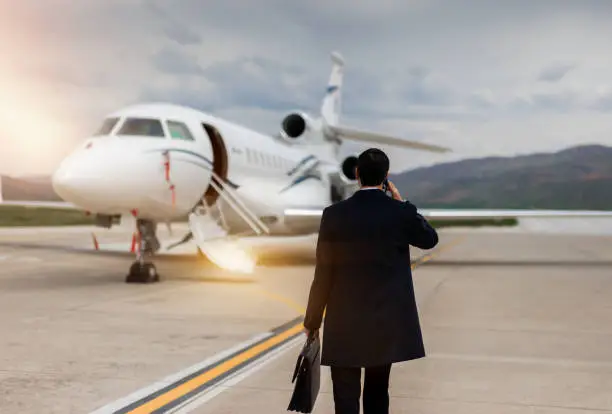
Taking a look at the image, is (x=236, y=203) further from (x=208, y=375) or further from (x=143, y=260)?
(x=208, y=375)

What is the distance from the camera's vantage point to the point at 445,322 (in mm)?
8062

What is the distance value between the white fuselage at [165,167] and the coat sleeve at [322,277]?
797cm

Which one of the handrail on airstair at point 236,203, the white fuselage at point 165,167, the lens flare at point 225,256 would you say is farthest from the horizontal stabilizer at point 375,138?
the lens flare at point 225,256

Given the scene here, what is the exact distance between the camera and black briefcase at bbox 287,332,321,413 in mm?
3346

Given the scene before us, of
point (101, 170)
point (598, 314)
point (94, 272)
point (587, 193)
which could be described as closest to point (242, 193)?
point (94, 272)

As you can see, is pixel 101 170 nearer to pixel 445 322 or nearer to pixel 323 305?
pixel 445 322

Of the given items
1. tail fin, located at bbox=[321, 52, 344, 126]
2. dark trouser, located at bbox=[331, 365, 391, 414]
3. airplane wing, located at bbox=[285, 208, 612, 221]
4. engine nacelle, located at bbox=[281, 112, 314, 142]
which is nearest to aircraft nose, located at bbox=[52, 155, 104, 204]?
airplane wing, located at bbox=[285, 208, 612, 221]

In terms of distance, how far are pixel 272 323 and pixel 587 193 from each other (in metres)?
194

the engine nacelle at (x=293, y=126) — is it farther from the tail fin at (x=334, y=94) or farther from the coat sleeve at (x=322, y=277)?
the coat sleeve at (x=322, y=277)

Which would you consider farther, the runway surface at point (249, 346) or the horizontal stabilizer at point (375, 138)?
the horizontal stabilizer at point (375, 138)

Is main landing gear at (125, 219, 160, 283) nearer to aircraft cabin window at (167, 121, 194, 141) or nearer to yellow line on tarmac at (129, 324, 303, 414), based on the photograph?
aircraft cabin window at (167, 121, 194, 141)

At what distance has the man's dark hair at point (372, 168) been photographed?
3.41 m

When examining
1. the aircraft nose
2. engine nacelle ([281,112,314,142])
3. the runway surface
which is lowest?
the runway surface

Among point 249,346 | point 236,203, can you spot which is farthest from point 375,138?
point 249,346
